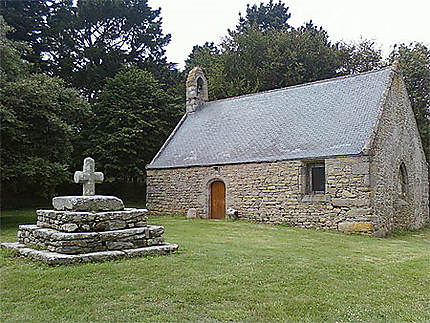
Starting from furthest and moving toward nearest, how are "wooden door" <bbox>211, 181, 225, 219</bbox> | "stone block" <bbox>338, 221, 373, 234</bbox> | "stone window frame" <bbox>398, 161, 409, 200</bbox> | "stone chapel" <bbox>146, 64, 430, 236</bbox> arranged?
"wooden door" <bbox>211, 181, 225, 219</bbox> → "stone window frame" <bbox>398, 161, 409, 200</bbox> → "stone chapel" <bbox>146, 64, 430, 236</bbox> → "stone block" <bbox>338, 221, 373, 234</bbox>

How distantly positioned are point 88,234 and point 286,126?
11.6 meters

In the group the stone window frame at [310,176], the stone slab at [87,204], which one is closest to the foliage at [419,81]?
the stone window frame at [310,176]

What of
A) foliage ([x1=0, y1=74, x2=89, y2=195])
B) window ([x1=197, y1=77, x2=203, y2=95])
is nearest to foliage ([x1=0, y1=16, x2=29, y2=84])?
foliage ([x1=0, y1=74, x2=89, y2=195])

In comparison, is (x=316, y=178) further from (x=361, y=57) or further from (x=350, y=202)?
(x=361, y=57)

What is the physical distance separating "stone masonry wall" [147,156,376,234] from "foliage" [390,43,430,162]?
43.2 ft

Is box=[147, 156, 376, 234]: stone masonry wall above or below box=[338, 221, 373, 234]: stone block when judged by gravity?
above

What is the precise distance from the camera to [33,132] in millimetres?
15484

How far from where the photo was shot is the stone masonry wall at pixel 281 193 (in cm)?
1392

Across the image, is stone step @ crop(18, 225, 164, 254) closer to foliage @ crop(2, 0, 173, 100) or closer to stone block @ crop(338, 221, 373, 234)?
stone block @ crop(338, 221, 373, 234)

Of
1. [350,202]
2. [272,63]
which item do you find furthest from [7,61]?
[272,63]

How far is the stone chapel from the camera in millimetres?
14266

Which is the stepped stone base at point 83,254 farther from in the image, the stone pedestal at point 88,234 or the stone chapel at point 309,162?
the stone chapel at point 309,162

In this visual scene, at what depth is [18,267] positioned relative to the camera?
6992mm

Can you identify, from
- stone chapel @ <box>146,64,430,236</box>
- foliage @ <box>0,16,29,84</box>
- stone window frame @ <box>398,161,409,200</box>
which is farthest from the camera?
stone window frame @ <box>398,161,409,200</box>
